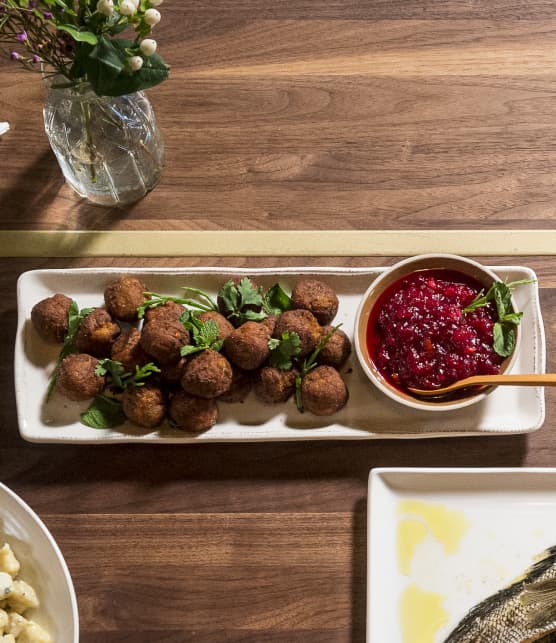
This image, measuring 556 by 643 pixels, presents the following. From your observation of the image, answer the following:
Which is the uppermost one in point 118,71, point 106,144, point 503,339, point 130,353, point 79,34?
point 79,34

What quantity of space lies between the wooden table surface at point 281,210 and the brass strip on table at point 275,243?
0.04ft

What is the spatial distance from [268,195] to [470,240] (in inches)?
25.7

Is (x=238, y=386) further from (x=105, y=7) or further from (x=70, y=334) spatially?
(x=105, y=7)

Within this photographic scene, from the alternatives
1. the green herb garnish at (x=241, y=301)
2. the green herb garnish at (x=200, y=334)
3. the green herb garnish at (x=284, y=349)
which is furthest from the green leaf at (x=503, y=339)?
the green herb garnish at (x=200, y=334)

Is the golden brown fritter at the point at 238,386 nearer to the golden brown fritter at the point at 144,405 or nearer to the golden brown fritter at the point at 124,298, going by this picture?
the golden brown fritter at the point at 144,405

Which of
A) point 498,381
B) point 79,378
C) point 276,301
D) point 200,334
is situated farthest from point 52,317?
point 498,381

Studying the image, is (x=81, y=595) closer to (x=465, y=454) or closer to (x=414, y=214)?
(x=465, y=454)

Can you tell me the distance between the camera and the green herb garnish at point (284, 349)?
6.29ft

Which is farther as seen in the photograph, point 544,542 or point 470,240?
point 470,240

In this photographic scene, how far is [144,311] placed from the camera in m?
2.04

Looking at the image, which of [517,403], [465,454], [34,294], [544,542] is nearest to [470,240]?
[517,403]

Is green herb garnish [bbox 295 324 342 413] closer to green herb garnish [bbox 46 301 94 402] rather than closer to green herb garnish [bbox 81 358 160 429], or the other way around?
green herb garnish [bbox 81 358 160 429]

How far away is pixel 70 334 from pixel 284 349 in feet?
2.03

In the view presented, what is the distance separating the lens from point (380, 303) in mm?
1969
